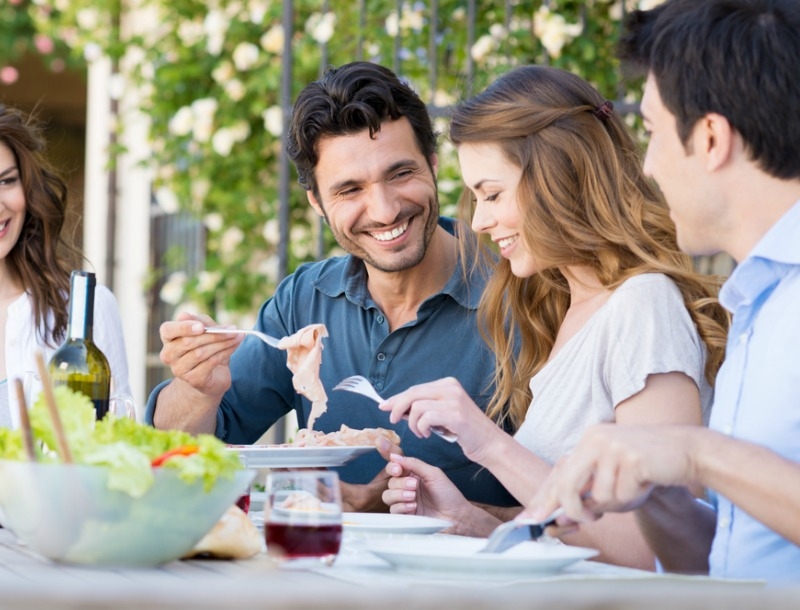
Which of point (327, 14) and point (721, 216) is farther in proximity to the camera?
point (327, 14)

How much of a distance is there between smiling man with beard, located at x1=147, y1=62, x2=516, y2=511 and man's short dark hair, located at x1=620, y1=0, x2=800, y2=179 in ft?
4.68

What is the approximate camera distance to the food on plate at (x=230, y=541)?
1.70 m

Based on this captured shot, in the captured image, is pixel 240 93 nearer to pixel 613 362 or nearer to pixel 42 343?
pixel 42 343

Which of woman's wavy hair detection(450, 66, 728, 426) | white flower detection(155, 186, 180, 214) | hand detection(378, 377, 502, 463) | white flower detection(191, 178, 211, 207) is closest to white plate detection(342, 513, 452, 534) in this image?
hand detection(378, 377, 502, 463)

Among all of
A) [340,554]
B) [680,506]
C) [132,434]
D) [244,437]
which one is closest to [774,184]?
[680,506]

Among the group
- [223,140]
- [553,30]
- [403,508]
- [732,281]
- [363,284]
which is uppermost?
[553,30]

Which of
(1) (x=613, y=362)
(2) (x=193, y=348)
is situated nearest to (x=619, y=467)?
(1) (x=613, y=362)

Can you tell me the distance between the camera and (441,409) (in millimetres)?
2160

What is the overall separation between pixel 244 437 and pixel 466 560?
1.92 m

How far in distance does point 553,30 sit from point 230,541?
144 inches

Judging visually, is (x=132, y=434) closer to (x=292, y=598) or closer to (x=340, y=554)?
(x=340, y=554)

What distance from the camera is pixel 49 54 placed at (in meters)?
9.87

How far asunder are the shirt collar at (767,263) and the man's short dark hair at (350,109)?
59.0 inches

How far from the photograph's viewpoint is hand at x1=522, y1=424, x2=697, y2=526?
1553 mm
